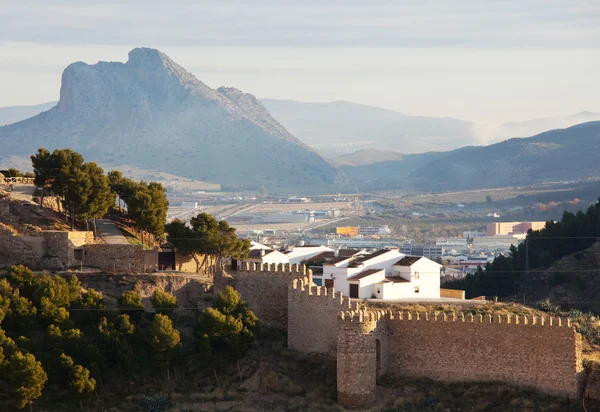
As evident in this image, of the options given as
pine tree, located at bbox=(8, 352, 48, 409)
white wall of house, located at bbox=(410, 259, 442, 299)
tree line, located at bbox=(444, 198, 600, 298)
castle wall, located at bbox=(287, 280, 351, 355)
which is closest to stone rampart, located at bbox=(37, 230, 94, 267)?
pine tree, located at bbox=(8, 352, 48, 409)

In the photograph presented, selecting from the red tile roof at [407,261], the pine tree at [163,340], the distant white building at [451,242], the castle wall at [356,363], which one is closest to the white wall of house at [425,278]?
the red tile roof at [407,261]

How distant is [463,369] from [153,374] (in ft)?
35.3

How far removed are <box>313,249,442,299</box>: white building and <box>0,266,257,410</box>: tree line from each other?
7557 millimetres

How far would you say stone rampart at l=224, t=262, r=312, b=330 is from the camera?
166 ft

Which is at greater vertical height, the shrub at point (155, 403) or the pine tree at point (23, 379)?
the pine tree at point (23, 379)

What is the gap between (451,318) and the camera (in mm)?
45125

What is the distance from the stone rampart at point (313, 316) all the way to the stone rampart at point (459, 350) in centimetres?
193

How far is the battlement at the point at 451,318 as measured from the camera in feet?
142

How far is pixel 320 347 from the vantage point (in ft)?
156

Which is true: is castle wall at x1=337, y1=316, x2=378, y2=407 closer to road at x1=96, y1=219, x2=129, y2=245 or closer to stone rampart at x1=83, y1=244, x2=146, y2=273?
stone rampart at x1=83, y1=244, x2=146, y2=273

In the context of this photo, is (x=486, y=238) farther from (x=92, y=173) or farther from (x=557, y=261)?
(x=92, y=173)

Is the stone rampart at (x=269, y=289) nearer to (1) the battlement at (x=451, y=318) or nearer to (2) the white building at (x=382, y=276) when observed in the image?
(2) the white building at (x=382, y=276)

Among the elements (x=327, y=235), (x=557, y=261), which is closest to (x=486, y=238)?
(x=327, y=235)

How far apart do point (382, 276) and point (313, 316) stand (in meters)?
9.22
